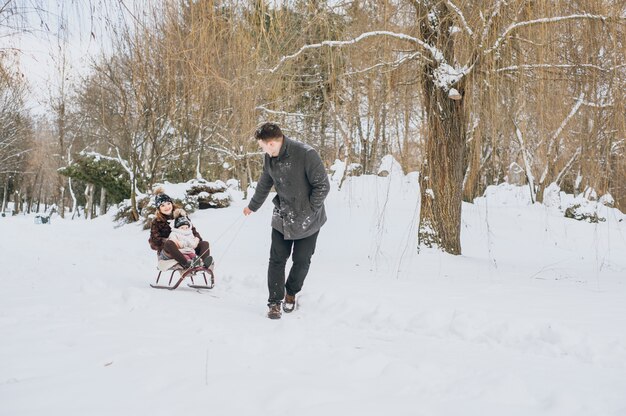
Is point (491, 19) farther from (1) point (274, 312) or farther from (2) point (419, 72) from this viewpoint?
(1) point (274, 312)

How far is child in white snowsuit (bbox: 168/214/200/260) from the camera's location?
→ 5496mm

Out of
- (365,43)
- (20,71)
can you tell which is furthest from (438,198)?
(20,71)

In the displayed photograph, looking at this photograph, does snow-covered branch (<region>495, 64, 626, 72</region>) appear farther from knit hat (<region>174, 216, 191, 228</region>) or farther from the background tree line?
knit hat (<region>174, 216, 191, 228</region>)

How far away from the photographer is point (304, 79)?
18.8 feet

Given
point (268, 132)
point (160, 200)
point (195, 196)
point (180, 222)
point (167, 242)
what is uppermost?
point (268, 132)

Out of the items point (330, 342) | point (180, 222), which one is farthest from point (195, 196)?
point (330, 342)

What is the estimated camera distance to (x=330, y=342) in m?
3.09

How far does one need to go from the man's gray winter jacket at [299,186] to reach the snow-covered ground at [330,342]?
78 centimetres

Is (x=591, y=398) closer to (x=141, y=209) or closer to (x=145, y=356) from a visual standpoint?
(x=145, y=356)

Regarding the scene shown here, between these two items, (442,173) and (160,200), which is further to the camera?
(442,173)

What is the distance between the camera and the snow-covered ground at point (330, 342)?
204 centimetres

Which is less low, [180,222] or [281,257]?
[180,222]

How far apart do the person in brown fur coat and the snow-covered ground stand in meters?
0.38

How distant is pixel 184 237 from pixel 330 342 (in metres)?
3.01
